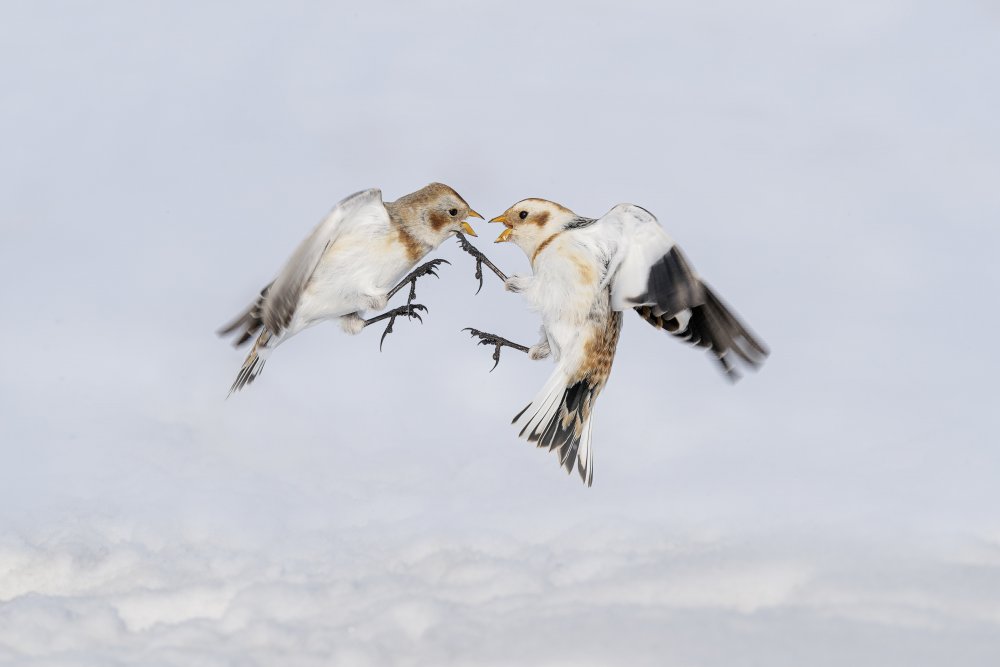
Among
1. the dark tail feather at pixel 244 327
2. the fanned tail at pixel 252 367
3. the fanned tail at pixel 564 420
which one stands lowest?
the fanned tail at pixel 564 420

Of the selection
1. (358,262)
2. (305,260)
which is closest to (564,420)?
(358,262)

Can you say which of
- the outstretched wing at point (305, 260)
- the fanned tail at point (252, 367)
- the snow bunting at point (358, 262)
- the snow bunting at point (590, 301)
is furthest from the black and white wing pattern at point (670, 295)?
the fanned tail at point (252, 367)

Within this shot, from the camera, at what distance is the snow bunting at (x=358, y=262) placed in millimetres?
8000

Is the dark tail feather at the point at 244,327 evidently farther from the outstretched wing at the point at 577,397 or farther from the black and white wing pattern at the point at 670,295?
the black and white wing pattern at the point at 670,295

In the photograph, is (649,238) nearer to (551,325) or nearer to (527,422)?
(551,325)

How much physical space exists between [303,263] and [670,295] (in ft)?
7.79

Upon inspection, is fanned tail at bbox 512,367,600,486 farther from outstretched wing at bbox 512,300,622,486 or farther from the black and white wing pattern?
the black and white wing pattern

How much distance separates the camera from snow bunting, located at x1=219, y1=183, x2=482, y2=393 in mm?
8000

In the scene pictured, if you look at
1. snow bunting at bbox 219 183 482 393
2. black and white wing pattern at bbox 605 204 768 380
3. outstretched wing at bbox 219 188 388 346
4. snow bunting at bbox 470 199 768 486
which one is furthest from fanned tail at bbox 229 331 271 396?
black and white wing pattern at bbox 605 204 768 380

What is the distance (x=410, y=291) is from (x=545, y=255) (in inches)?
42.7

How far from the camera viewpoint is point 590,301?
26.3 ft

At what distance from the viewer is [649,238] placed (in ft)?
25.6

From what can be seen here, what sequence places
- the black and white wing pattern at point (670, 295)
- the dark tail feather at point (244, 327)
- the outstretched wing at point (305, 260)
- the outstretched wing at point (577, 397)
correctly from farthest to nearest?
the dark tail feather at point (244, 327), the outstretched wing at point (577, 397), the outstretched wing at point (305, 260), the black and white wing pattern at point (670, 295)

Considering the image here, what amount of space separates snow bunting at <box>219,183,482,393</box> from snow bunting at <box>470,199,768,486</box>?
1.74 ft
